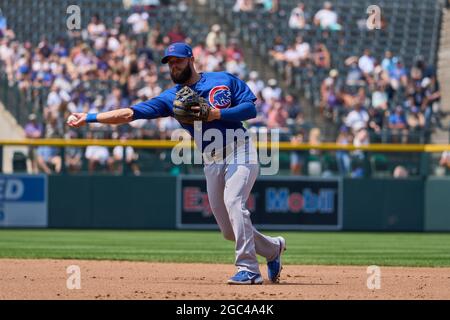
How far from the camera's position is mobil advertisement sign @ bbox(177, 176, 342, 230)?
17.7m

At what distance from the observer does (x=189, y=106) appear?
796 centimetres

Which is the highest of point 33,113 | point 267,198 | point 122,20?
point 122,20

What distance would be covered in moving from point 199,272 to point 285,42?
14605mm

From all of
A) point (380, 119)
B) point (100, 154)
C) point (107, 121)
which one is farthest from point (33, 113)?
point (107, 121)

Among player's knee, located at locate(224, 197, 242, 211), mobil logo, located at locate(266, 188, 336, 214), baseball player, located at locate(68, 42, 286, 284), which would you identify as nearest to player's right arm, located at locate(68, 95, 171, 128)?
baseball player, located at locate(68, 42, 286, 284)

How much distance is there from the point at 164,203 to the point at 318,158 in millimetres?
2843

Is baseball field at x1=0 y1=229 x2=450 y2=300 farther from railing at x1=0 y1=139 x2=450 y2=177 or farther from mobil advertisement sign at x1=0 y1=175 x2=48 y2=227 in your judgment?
railing at x1=0 y1=139 x2=450 y2=177

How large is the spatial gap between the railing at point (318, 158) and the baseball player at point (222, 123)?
8.98 meters

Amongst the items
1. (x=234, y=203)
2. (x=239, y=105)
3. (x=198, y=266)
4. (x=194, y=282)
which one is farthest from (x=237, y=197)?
(x=198, y=266)

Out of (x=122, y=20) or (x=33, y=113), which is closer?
(x=33, y=113)

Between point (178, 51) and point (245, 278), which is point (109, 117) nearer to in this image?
point (178, 51)

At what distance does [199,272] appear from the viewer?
32.3 feet
